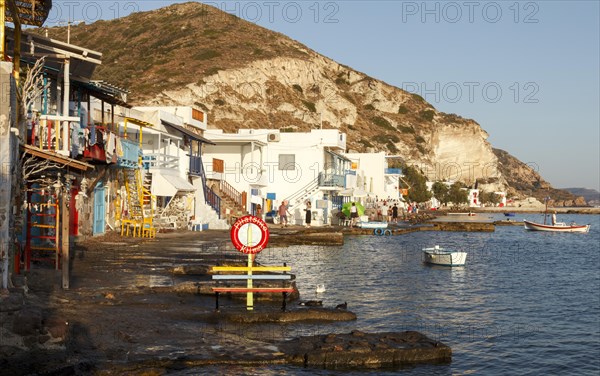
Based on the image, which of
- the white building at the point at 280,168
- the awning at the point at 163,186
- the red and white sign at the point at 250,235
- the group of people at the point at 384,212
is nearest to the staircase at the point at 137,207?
the awning at the point at 163,186

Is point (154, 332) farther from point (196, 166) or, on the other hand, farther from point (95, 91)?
point (196, 166)

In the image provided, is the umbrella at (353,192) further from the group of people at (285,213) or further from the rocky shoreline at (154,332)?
the rocky shoreline at (154,332)

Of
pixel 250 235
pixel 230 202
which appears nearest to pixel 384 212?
pixel 230 202

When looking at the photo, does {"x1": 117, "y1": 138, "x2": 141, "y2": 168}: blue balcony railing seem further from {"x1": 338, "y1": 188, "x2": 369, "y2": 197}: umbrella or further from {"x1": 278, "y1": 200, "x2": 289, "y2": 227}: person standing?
{"x1": 338, "y1": 188, "x2": 369, "y2": 197}: umbrella

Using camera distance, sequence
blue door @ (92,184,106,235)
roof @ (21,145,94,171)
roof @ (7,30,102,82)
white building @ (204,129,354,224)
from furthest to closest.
A: white building @ (204,129,354,224) < blue door @ (92,184,106,235) < roof @ (7,30,102,82) < roof @ (21,145,94,171)

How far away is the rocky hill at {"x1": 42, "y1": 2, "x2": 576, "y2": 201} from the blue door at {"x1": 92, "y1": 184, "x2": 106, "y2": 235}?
78452mm

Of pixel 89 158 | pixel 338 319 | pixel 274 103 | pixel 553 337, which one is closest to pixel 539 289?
pixel 553 337

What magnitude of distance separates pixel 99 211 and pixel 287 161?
→ 3077cm

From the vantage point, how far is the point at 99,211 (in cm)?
3428

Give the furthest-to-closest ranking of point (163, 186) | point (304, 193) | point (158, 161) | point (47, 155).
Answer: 1. point (304, 193)
2. point (158, 161)
3. point (163, 186)
4. point (47, 155)

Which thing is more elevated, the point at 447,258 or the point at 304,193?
the point at 304,193

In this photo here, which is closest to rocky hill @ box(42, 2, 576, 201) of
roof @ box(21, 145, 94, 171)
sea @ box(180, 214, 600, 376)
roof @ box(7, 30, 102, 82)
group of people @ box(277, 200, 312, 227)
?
group of people @ box(277, 200, 312, 227)

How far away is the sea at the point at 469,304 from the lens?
1697cm

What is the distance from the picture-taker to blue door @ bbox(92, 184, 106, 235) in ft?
110
